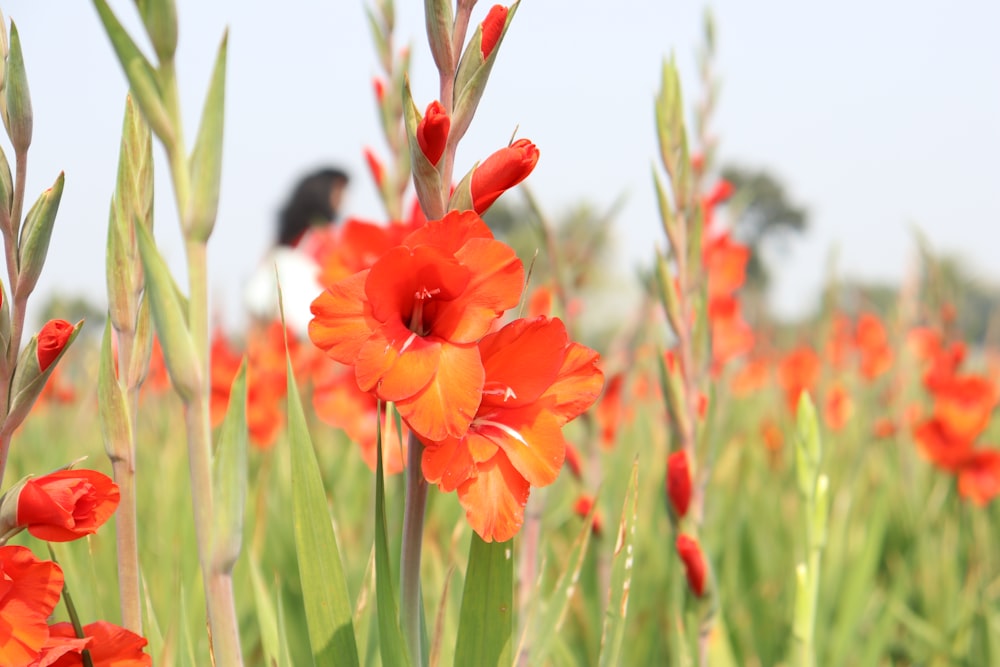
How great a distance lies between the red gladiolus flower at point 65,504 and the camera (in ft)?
1.52

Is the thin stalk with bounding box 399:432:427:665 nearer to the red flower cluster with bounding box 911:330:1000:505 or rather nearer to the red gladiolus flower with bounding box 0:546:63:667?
the red gladiolus flower with bounding box 0:546:63:667

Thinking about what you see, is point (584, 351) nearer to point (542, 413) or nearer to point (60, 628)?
point (542, 413)

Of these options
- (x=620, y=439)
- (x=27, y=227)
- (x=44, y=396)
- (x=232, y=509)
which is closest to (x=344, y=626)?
(x=232, y=509)

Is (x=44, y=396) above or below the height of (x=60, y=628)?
above

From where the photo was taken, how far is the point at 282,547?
5.58ft

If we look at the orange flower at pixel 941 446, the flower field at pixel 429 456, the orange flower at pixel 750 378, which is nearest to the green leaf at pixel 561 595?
the flower field at pixel 429 456

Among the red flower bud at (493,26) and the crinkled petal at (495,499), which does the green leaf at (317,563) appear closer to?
the crinkled petal at (495,499)

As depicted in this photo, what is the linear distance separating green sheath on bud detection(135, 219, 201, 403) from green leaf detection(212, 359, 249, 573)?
29 mm

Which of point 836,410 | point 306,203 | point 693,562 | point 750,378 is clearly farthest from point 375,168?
point 306,203

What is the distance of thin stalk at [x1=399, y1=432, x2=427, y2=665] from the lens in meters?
0.51

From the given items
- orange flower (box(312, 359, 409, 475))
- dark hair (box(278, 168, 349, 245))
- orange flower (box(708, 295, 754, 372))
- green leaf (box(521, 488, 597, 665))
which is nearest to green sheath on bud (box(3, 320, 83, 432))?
green leaf (box(521, 488, 597, 665))

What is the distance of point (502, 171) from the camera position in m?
0.50

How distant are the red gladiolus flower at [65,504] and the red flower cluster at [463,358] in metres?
0.15

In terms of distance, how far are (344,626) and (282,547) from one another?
121 centimetres
